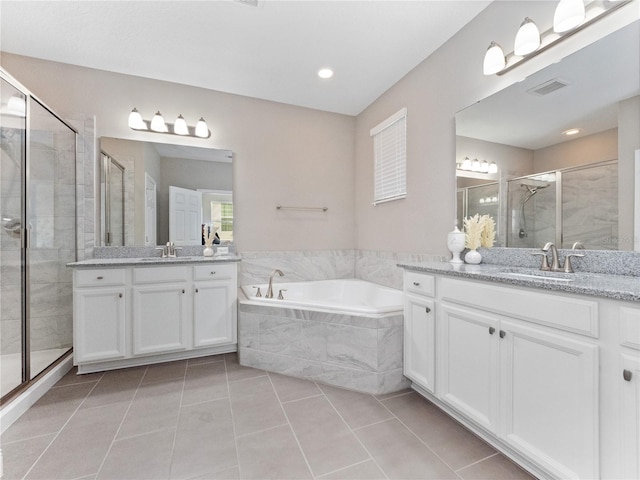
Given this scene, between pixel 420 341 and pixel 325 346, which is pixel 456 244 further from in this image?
pixel 325 346

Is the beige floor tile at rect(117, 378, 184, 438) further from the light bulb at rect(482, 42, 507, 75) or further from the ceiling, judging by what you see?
the light bulb at rect(482, 42, 507, 75)

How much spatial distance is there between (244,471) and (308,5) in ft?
8.94

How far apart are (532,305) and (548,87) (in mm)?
1302

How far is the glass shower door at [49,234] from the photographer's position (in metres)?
2.22

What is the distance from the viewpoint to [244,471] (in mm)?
1345

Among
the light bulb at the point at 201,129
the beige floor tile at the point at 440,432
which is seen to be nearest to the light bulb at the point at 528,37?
the beige floor tile at the point at 440,432

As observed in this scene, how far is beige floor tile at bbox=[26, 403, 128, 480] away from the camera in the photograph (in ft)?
4.42

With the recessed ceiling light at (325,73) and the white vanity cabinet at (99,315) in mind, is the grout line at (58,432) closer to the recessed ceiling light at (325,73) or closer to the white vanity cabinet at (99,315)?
the white vanity cabinet at (99,315)

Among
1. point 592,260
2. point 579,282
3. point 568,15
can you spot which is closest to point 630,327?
point 579,282

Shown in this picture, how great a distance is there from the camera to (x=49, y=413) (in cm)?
179

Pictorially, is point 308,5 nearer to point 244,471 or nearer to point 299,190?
point 299,190

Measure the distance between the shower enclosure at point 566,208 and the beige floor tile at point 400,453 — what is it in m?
1.32

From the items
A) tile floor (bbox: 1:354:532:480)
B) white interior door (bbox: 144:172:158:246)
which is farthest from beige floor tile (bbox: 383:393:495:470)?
white interior door (bbox: 144:172:158:246)

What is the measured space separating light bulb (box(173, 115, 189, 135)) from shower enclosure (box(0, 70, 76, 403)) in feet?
2.77
